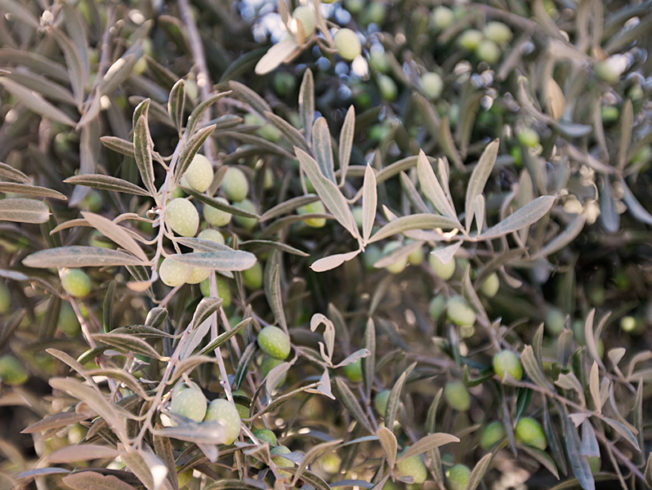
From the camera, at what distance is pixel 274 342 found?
863 millimetres

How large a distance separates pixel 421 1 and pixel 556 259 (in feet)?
2.29

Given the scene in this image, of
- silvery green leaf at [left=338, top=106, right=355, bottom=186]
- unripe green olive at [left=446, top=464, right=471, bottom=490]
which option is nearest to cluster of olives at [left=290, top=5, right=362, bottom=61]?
silvery green leaf at [left=338, top=106, right=355, bottom=186]

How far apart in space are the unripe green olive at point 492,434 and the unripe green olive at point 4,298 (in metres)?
0.88

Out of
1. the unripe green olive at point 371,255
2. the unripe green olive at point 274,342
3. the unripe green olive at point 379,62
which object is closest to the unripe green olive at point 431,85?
the unripe green olive at point 379,62

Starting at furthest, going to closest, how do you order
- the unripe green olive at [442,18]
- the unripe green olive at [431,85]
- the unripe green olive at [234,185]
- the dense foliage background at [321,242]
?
the unripe green olive at [442,18], the unripe green olive at [431,85], the unripe green olive at [234,185], the dense foliage background at [321,242]

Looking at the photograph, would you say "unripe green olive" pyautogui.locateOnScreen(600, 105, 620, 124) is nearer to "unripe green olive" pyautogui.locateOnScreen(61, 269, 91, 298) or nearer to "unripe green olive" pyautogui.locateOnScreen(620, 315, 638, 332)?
"unripe green olive" pyautogui.locateOnScreen(620, 315, 638, 332)

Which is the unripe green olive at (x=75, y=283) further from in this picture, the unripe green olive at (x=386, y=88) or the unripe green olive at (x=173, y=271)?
the unripe green olive at (x=386, y=88)

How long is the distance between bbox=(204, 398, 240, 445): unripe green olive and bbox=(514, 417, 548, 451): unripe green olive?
0.52 meters

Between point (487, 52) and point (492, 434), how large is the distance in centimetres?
82

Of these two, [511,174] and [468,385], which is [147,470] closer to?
[468,385]

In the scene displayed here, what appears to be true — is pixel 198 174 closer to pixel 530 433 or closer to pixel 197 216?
pixel 197 216

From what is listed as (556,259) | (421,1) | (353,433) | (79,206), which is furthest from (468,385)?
(421,1)

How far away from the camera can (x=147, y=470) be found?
1.90 ft

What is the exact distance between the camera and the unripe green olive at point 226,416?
0.65 m
